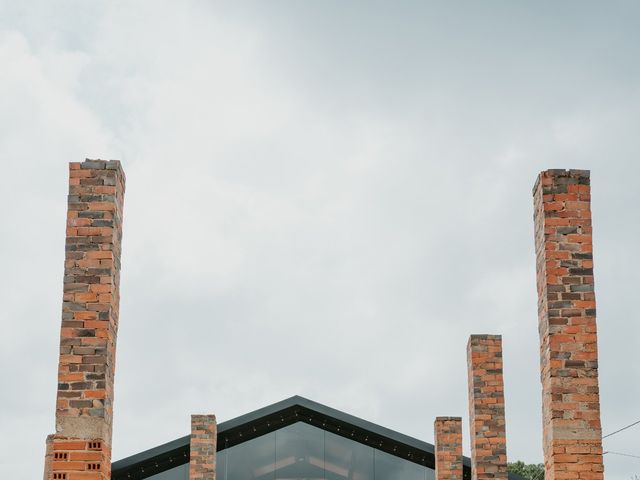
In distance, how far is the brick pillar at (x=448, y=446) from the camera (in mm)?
18172

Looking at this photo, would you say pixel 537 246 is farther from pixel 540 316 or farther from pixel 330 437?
pixel 330 437

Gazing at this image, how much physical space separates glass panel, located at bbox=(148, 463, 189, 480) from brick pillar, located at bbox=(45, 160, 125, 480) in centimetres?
1212

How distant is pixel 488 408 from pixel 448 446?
3927 millimetres

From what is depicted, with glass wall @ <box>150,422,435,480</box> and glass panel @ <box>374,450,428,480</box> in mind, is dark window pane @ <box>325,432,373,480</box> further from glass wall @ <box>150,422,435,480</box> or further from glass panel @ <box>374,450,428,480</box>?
glass panel @ <box>374,450,428,480</box>

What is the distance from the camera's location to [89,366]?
901cm

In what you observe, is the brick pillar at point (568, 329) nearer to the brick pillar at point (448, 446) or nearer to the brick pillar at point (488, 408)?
the brick pillar at point (488, 408)

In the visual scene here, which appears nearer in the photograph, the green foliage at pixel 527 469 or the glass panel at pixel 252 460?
the glass panel at pixel 252 460

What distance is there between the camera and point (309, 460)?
21.8 m

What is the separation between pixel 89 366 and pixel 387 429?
1290 cm

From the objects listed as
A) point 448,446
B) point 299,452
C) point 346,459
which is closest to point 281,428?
point 299,452

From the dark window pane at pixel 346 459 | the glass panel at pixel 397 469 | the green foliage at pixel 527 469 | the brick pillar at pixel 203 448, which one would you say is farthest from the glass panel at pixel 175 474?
the green foliage at pixel 527 469

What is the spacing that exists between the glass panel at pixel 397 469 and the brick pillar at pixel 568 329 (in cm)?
1222

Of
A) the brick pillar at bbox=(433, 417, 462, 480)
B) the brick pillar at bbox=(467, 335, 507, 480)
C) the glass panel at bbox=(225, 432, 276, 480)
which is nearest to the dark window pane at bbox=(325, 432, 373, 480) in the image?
the glass panel at bbox=(225, 432, 276, 480)

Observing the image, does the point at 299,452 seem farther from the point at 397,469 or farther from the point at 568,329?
the point at 568,329
